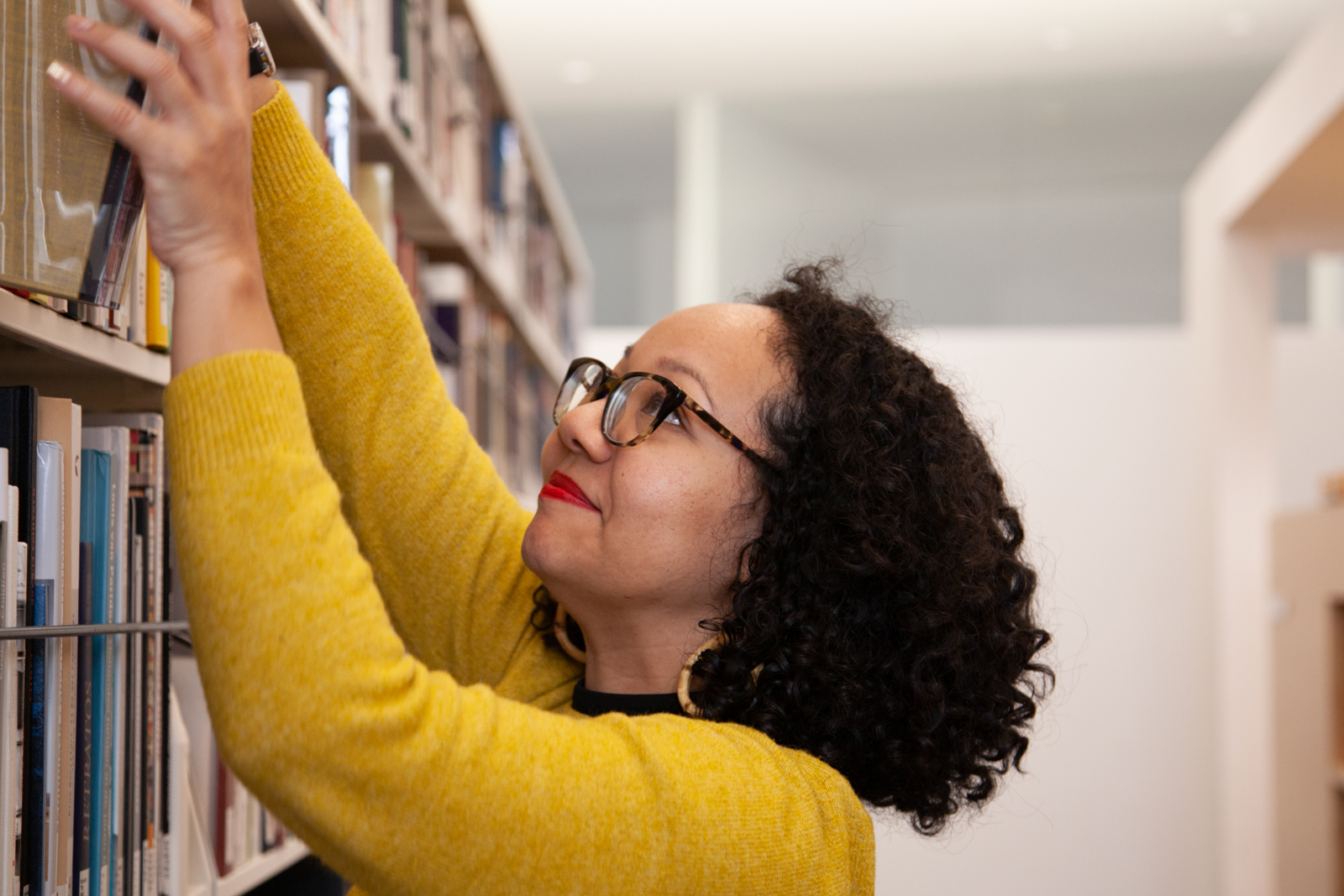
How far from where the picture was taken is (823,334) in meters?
1.02

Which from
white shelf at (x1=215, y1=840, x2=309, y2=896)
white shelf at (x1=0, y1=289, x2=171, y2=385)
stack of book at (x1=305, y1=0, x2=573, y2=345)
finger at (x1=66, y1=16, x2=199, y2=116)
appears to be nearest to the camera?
finger at (x1=66, y1=16, x2=199, y2=116)

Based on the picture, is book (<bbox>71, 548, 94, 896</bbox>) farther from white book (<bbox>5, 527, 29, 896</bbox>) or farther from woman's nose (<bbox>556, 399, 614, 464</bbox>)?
woman's nose (<bbox>556, 399, 614, 464</bbox>)

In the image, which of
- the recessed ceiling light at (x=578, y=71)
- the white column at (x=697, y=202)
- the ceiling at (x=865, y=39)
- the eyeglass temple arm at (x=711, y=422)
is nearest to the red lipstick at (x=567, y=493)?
the eyeglass temple arm at (x=711, y=422)

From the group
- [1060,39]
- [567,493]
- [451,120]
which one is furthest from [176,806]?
[1060,39]

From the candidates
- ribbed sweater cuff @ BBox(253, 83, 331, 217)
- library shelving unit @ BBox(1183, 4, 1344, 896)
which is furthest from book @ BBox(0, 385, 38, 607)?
library shelving unit @ BBox(1183, 4, 1344, 896)

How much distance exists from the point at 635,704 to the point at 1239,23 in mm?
5020

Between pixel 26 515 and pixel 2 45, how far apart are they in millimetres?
348

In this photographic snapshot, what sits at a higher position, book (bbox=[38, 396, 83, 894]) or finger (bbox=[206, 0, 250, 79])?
finger (bbox=[206, 0, 250, 79])

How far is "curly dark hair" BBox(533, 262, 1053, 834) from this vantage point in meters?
0.92

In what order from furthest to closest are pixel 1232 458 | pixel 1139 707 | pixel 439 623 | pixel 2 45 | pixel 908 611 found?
1. pixel 1139 707
2. pixel 1232 458
3. pixel 439 623
4. pixel 908 611
5. pixel 2 45

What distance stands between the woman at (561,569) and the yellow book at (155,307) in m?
0.18

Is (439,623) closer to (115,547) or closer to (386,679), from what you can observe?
(115,547)

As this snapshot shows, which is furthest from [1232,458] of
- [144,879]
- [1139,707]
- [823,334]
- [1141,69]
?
[144,879]

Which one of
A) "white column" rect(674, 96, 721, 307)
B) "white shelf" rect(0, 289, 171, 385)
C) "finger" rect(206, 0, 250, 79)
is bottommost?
"white shelf" rect(0, 289, 171, 385)
